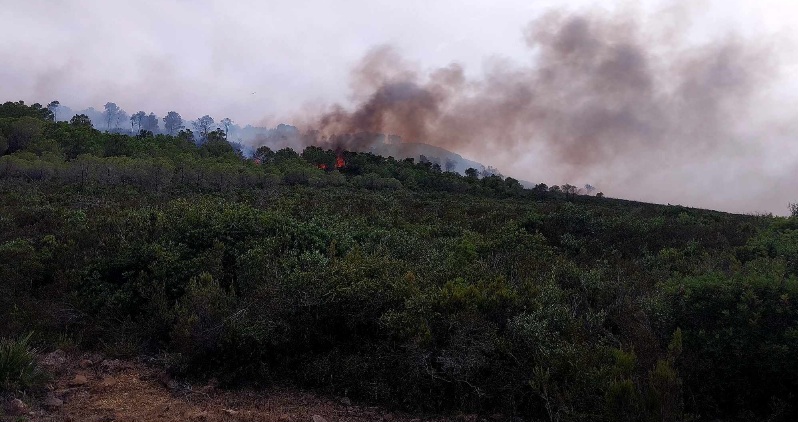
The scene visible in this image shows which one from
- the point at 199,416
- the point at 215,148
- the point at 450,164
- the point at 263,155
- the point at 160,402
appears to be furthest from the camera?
the point at 450,164

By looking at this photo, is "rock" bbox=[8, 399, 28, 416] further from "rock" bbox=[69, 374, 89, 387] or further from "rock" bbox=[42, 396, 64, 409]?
"rock" bbox=[69, 374, 89, 387]

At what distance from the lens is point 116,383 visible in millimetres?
→ 5277

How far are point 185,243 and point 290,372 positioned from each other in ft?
14.1

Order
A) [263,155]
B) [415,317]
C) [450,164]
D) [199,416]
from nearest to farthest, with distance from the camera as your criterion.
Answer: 1. [199,416]
2. [415,317]
3. [263,155]
4. [450,164]

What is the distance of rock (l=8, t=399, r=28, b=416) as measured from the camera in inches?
170

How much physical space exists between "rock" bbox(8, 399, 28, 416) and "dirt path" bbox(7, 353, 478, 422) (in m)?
0.04

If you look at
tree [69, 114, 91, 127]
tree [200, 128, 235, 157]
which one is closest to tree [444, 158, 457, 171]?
tree [200, 128, 235, 157]

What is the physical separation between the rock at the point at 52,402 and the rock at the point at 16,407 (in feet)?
0.70

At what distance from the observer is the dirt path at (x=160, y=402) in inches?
181

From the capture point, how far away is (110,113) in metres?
127

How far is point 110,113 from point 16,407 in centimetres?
14383

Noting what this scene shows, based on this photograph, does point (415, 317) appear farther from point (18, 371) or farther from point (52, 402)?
point (18, 371)

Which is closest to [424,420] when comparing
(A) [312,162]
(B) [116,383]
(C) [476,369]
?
(C) [476,369]

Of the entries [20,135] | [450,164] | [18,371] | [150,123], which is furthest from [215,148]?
[150,123]
